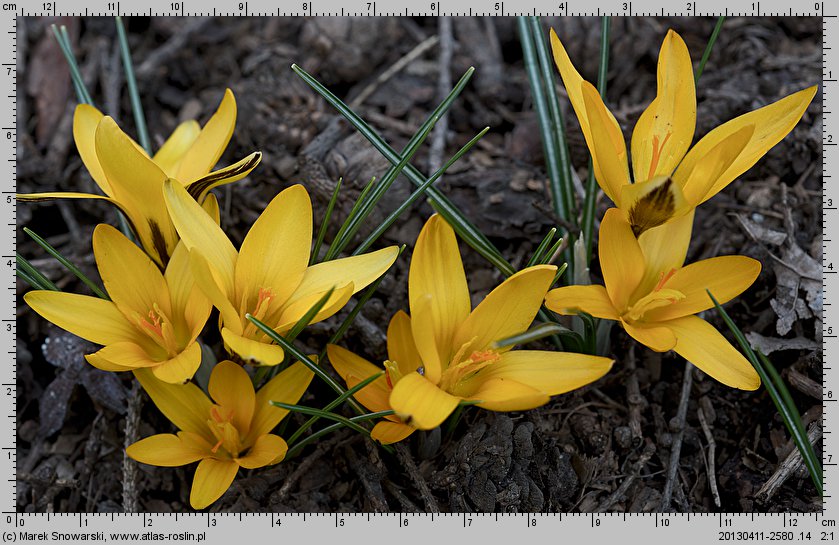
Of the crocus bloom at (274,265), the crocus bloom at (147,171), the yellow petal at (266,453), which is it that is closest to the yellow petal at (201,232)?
the crocus bloom at (274,265)

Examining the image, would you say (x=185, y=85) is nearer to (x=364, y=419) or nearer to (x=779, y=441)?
(x=364, y=419)

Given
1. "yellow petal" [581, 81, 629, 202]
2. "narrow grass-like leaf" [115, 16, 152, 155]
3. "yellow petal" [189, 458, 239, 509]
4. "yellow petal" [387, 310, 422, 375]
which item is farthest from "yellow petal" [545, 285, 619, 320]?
"narrow grass-like leaf" [115, 16, 152, 155]

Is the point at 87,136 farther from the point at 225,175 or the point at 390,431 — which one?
the point at 390,431

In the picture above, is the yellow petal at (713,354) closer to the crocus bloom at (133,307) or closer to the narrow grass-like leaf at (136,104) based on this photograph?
the crocus bloom at (133,307)

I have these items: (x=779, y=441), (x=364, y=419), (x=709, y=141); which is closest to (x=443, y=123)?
(x=709, y=141)

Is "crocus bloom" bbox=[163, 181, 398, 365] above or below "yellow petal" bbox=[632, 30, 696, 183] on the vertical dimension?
below

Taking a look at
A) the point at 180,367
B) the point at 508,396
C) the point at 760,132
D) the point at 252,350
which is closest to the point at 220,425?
the point at 180,367

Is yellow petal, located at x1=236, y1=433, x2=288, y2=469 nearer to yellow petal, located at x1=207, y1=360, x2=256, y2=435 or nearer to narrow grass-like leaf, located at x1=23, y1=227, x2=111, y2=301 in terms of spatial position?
yellow petal, located at x1=207, y1=360, x2=256, y2=435
